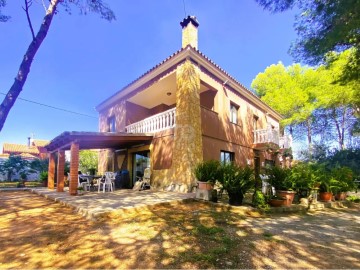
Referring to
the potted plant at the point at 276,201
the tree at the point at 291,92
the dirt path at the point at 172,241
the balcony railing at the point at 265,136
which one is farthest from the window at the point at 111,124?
the tree at the point at 291,92

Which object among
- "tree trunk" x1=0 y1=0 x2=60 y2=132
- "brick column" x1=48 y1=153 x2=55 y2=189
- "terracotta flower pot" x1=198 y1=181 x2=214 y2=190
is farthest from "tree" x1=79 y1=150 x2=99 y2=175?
"terracotta flower pot" x1=198 y1=181 x2=214 y2=190

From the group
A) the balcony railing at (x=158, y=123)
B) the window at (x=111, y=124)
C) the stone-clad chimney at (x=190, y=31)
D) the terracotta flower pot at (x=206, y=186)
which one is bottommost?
the terracotta flower pot at (x=206, y=186)

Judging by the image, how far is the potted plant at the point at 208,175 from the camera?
7723 mm

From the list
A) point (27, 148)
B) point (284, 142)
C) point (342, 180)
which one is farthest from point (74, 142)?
point (27, 148)

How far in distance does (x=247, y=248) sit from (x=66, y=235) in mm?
3292

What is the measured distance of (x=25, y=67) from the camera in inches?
257

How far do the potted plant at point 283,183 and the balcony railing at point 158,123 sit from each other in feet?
16.1

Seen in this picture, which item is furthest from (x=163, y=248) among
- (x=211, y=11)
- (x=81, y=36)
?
(x=81, y=36)

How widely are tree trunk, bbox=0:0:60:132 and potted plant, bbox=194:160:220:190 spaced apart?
5.99 metres

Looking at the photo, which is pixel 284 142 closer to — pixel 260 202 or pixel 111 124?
pixel 260 202

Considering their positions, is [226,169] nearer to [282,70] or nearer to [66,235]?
[66,235]

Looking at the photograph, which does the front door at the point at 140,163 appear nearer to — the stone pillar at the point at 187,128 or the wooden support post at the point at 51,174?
the stone pillar at the point at 187,128

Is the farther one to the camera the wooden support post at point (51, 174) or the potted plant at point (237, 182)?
the wooden support post at point (51, 174)

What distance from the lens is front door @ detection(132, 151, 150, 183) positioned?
41.1 feet
